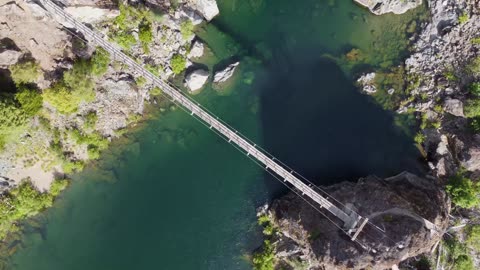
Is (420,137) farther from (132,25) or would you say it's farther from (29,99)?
(29,99)

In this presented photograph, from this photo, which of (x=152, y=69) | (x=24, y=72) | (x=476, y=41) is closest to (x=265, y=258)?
(x=152, y=69)

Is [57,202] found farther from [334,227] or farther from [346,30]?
[346,30]

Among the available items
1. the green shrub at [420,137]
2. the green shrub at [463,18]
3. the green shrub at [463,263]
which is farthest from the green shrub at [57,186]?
the green shrub at [463,18]

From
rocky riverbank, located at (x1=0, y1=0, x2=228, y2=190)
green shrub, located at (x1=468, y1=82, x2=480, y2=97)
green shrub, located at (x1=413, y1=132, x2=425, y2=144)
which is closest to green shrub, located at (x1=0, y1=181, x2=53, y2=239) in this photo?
rocky riverbank, located at (x1=0, y1=0, x2=228, y2=190)

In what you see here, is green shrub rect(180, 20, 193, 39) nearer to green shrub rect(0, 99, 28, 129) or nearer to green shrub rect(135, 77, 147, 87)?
green shrub rect(135, 77, 147, 87)

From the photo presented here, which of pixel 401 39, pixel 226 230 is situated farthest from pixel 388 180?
pixel 226 230

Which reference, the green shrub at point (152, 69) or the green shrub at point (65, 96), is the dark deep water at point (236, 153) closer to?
the green shrub at point (152, 69)

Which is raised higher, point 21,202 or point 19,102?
point 19,102
